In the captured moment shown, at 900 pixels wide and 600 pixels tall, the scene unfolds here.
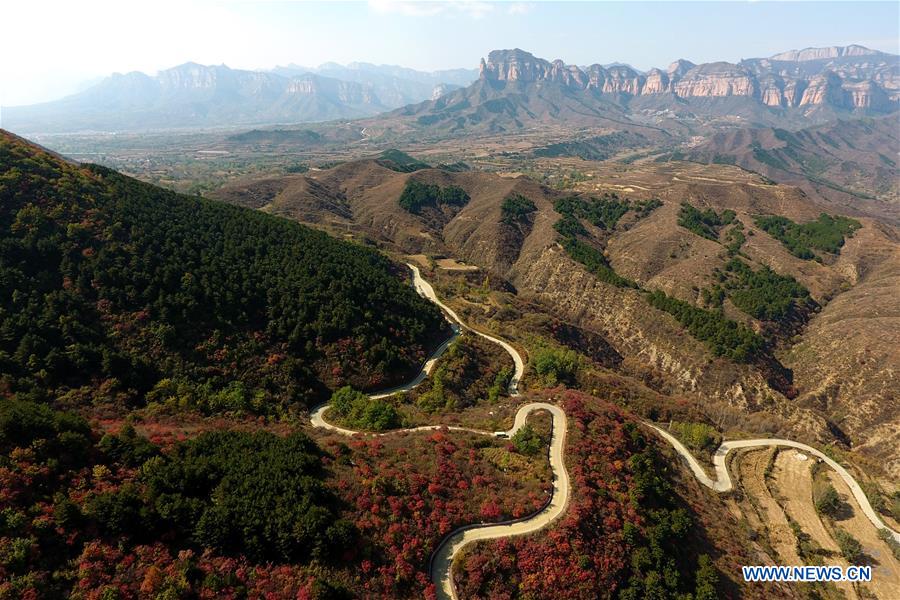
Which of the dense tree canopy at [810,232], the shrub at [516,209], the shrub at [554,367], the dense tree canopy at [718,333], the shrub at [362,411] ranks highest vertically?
the shrub at [516,209]

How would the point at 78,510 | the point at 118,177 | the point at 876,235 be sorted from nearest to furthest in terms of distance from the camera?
the point at 78,510 < the point at 118,177 < the point at 876,235

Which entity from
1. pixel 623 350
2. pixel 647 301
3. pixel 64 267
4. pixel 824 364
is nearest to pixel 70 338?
pixel 64 267

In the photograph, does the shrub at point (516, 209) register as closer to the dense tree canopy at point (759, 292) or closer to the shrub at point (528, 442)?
the dense tree canopy at point (759, 292)

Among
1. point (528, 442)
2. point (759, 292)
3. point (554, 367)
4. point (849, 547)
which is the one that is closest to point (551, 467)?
point (528, 442)

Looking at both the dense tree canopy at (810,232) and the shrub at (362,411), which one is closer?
the shrub at (362,411)

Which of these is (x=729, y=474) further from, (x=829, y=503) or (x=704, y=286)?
(x=704, y=286)

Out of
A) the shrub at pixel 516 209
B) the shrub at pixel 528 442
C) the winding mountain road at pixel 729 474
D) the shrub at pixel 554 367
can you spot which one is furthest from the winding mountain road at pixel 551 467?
the shrub at pixel 516 209

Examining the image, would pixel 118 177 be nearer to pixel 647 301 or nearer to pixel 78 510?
pixel 78 510
